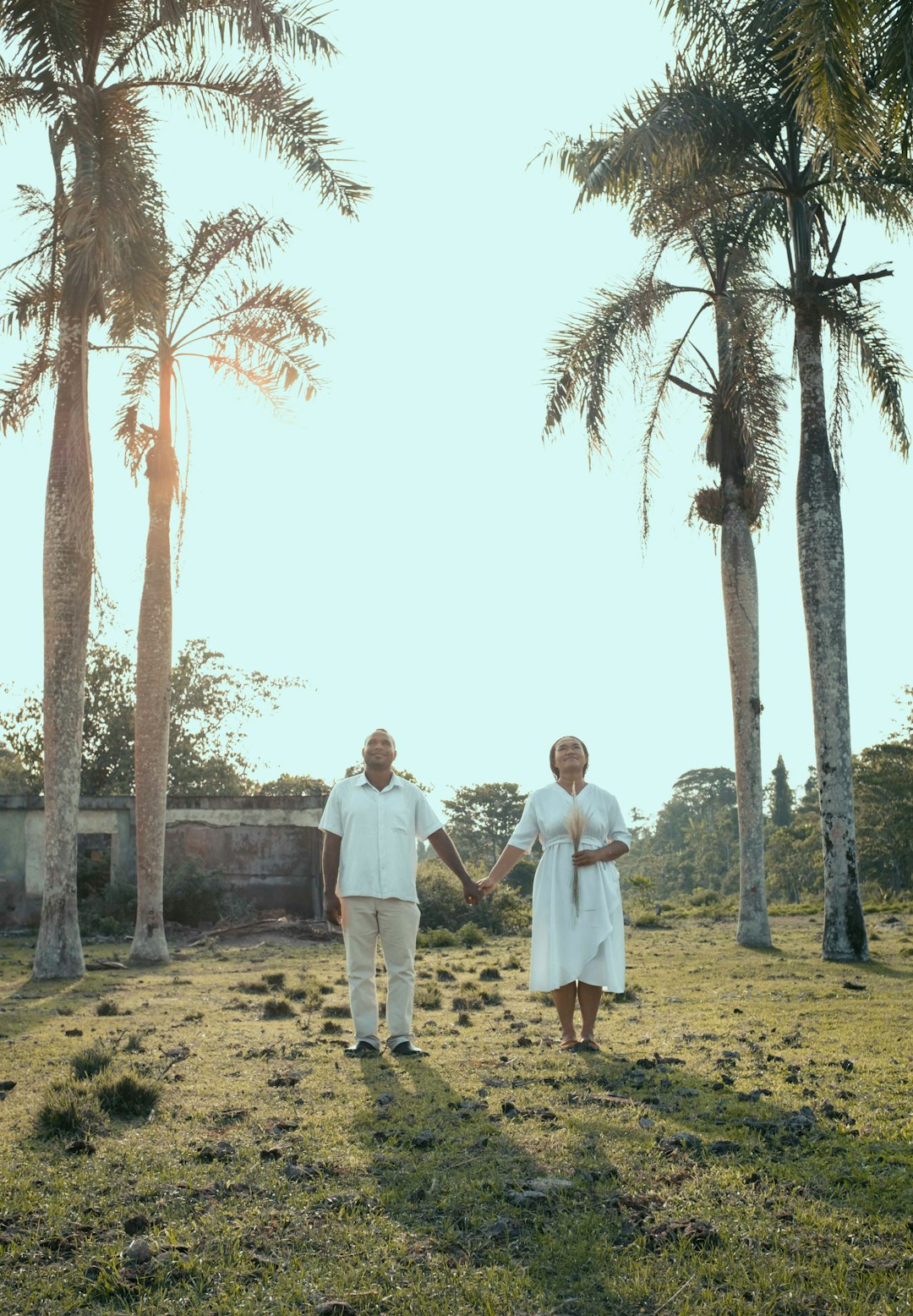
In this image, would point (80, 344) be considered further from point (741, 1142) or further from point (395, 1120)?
point (741, 1142)

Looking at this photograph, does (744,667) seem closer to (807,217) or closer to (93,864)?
(807,217)

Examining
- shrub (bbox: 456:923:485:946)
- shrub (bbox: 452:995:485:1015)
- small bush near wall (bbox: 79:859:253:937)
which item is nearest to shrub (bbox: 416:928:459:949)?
shrub (bbox: 456:923:485:946)

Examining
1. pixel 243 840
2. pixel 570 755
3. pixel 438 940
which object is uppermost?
pixel 570 755

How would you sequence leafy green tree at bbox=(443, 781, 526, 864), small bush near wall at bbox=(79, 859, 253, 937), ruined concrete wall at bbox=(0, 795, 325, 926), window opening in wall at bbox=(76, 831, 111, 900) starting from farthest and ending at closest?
leafy green tree at bbox=(443, 781, 526, 864)
ruined concrete wall at bbox=(0, 795, 325, 926)
window opening in wall at bbox=(76, 831, 111, 900)
small bush near wall at bbox=(79, 859, 253, 937)

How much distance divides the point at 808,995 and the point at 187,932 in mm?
15139

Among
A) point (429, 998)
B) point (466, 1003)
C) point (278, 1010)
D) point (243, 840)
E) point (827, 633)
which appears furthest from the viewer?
point (243, 840)

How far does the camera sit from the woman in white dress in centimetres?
798

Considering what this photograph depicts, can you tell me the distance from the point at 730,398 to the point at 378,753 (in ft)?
38.6

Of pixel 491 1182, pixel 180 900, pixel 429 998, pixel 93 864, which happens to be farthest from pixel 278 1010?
pixel 93 864

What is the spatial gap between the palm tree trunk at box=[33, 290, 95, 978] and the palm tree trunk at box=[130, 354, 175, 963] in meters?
2.42

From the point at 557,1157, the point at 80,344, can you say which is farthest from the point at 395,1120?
the point at 80,344

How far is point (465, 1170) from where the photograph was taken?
5.00 m

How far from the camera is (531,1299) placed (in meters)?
3.62

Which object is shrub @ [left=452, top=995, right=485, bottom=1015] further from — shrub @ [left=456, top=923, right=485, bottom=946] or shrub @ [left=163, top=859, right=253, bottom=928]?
shrub @ [left=163, top=859, right=253, bottom=928]
